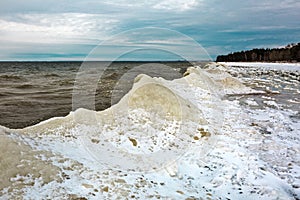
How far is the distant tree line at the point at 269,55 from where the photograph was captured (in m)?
83.6

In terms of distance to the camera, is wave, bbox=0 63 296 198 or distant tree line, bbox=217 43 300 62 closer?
wave, bbox=0 63 296 198

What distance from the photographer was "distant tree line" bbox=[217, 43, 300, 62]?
A: 83.6m

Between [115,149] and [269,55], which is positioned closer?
[115,149]

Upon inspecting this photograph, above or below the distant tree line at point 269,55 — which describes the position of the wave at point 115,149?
below

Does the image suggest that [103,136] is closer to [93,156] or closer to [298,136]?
[93,156]

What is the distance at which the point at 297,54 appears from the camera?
267ft

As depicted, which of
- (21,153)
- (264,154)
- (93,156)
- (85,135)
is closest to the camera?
(21,153)

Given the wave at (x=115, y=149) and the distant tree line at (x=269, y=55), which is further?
the distant tree line at (x=269, y=55)

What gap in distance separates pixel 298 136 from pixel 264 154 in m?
1.99

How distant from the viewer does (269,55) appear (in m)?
101

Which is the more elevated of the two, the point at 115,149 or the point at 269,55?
the point at 269,55

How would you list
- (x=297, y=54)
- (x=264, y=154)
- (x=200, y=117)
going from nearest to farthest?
(x=264, y=154), (x=200, y=117), (x=297, y=54)

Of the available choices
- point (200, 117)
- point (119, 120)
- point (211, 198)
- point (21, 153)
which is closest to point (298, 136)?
point (200, 117)

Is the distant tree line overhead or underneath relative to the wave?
overhead
